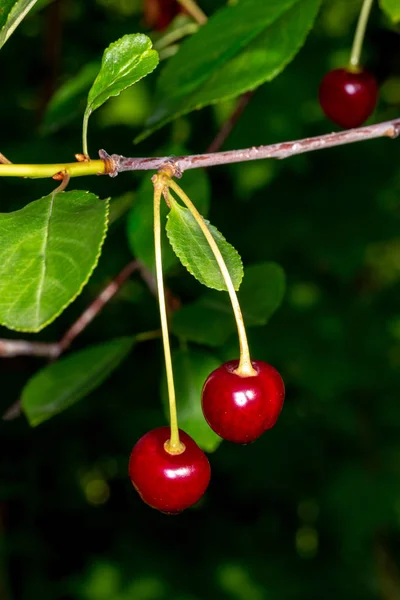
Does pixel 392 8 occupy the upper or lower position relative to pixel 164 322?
upper

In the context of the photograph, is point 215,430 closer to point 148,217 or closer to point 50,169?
point 50,169

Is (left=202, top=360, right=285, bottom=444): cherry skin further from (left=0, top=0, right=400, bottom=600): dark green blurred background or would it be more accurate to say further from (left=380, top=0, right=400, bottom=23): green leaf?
(left=0, top=0, right=400, bottom=600): dark green blurred background

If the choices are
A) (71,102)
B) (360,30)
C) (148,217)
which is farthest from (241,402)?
(71,102)

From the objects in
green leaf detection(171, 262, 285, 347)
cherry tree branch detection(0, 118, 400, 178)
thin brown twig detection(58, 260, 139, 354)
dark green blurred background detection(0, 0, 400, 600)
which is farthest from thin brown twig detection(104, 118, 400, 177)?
dark green blurred background detection(0, 0, 400, 600)

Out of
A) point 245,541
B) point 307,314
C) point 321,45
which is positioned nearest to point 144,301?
point 307,314

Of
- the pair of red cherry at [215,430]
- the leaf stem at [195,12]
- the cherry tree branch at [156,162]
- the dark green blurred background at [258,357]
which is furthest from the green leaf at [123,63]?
the dark green blurred background at [258,357]

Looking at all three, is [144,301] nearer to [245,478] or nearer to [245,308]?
[245,478]
